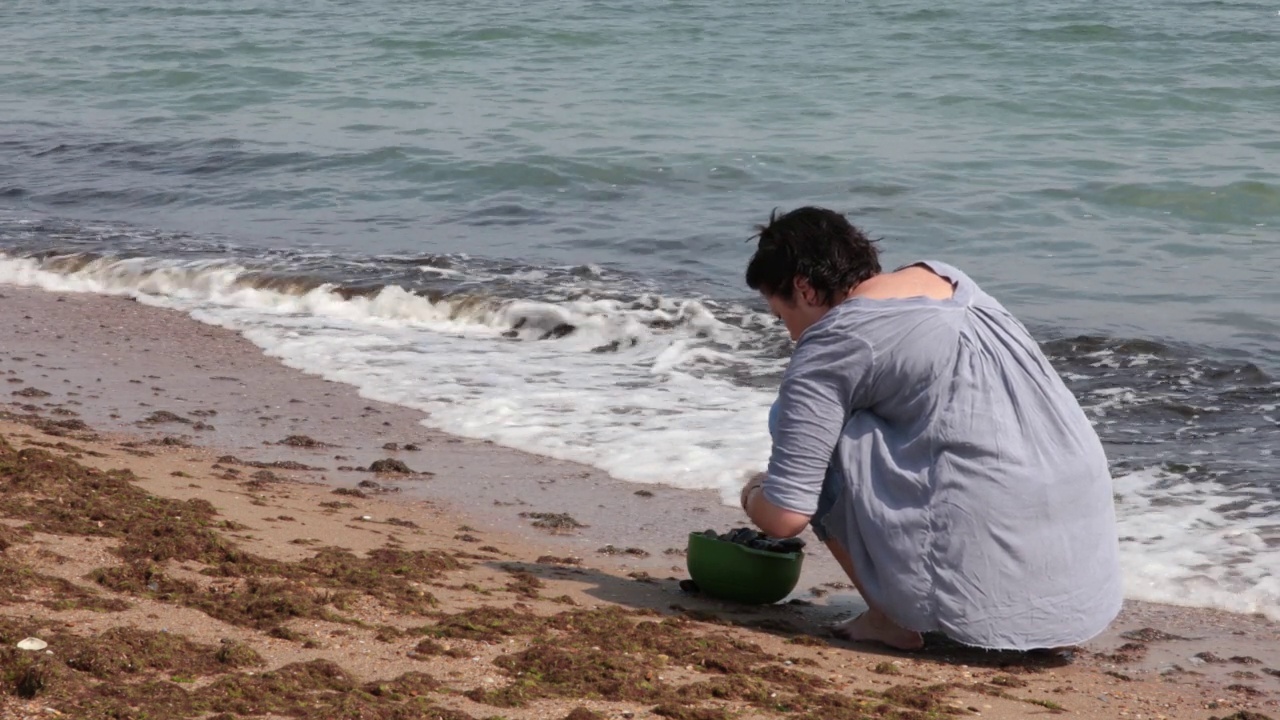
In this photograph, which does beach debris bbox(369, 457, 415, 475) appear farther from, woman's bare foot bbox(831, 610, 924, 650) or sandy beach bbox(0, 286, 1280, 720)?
woman's bare foot bbox(831, 610, 924, 650)

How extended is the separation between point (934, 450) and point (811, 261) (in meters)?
0.58

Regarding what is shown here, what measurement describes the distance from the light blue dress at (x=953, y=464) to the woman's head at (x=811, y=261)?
3.9 inches

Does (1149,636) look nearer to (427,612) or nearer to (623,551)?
(623,551)

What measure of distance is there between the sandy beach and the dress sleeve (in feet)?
1.47

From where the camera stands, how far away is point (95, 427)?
19.7 ft

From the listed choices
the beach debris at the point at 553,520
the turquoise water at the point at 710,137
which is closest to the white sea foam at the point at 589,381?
the beach debris at the point at 553,520

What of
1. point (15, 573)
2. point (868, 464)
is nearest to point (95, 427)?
point (15, 573)

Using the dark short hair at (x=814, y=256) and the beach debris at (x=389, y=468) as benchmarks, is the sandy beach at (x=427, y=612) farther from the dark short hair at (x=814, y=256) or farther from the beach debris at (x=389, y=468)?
the dark short hair at (x=814, y=256)

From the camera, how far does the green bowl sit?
4.11 m

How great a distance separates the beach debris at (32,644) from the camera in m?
2.93

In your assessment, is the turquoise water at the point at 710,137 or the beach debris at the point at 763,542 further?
the turquoise water at the point at 710,137

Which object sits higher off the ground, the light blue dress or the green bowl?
the light blue dress

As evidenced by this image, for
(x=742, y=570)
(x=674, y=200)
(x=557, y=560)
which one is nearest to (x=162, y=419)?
(x=557, y=560)

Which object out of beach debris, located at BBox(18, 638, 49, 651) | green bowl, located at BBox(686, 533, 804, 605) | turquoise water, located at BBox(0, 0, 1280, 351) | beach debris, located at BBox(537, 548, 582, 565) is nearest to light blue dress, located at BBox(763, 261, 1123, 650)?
green bowl, located at BBox(686, 533, 804, 605)
